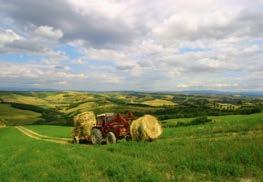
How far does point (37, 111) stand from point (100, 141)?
142 m

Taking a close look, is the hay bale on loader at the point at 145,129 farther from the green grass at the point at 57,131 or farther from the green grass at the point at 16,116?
the green grass at the point at 16,116

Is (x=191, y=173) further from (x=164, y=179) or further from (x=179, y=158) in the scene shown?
(x=179, y=158)

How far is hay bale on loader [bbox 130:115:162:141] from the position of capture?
2705 centimetres

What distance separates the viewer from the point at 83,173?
48.2 feet

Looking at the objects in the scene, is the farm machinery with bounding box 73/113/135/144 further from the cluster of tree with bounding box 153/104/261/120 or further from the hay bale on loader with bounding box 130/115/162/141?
the cluster of tree with bounding box 153/104/261/120

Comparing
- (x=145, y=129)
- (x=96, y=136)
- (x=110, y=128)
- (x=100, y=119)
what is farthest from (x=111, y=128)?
(x=145, y=129)

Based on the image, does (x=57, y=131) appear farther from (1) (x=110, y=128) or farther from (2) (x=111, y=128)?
(2) (x=111, y=128)

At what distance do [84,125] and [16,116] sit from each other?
382 ft

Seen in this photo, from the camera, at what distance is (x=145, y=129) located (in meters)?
26.9

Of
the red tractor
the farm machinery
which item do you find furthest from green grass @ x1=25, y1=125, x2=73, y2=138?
the red tractor

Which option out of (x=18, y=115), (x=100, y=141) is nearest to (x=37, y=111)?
(x=18, y=115)

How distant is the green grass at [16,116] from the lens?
132 meters

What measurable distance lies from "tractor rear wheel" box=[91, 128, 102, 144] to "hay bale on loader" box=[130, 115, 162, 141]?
12.3 feet

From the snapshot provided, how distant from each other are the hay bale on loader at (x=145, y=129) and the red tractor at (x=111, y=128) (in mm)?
1282
